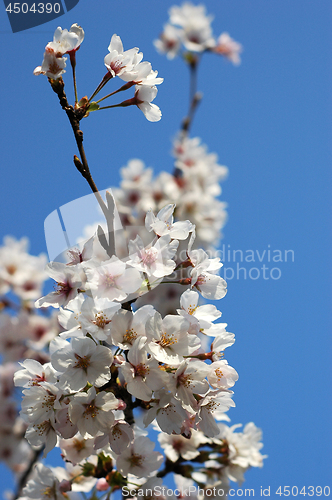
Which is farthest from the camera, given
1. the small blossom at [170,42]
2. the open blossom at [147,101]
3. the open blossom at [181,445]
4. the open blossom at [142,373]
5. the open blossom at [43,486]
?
the small blossom at [170,42]

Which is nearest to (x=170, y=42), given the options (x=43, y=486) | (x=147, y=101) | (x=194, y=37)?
(x=194, y=37)

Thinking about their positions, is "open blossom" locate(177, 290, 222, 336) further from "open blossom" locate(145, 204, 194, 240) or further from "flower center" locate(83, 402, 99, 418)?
"flower center" locate(83, 402, 99, 418)

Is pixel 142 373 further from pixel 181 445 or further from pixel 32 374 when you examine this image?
pixel 181 445

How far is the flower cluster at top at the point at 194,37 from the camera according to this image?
4191mm

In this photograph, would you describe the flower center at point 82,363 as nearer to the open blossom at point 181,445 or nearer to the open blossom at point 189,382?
the open blossom at point 189,382

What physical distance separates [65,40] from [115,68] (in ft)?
0.61

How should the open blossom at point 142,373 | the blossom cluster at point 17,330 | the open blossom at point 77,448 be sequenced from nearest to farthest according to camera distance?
the open blossom at point 142,373 → the open blossom at point 77,448 → the blossom cluster at point 17,330

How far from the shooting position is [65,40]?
1312 millimetres

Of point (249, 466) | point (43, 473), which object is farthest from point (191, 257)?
point (249, 466)

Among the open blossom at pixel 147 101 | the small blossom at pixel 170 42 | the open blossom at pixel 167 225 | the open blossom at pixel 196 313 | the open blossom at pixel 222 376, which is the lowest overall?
the open blossom at pixel 222 376

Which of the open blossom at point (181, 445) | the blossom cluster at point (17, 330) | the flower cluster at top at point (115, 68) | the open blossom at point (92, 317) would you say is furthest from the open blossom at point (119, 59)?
the blossom cluster at point (17, 330)

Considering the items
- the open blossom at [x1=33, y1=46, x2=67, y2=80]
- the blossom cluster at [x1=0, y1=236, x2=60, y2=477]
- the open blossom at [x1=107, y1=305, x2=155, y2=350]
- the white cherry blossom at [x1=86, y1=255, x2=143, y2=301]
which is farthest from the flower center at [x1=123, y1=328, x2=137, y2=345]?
the blossom cluster at [x1=0, y1=236, x2=60, y2=477]

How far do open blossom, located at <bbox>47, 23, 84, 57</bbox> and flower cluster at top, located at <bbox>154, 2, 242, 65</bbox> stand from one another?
3060mm

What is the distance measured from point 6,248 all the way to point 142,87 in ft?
9.81
